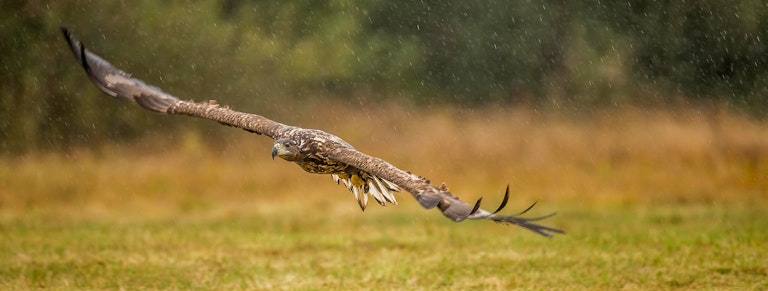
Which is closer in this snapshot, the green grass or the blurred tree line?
the green grass

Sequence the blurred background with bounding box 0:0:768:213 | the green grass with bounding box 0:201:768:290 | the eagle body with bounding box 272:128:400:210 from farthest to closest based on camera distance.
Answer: the blurred background with bounding box 0:0:768:213, the green grass with bounding box 0:201:768:290, the eagle body with bounding box 272:128:400:210

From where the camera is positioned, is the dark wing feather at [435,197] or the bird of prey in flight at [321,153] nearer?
the dark wing feather at [435,197]

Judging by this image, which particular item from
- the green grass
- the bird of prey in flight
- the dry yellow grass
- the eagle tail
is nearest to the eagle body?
the bird of prey in flight

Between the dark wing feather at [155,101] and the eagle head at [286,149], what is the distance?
26cm

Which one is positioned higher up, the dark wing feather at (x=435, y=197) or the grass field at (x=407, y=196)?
the grass field at (x=407, y=196)

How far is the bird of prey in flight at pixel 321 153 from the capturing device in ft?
21.9

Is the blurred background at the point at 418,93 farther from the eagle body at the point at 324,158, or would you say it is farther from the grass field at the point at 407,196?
the eagle body at the point at 324,158

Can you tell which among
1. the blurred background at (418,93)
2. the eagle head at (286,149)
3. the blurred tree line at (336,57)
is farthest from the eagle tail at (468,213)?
the blurred tree line at (336,57)

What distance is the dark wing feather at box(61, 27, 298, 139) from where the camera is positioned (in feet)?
27.1

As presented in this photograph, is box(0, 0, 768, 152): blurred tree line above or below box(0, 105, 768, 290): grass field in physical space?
above

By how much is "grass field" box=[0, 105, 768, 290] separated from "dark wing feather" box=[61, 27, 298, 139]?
2.73 metres

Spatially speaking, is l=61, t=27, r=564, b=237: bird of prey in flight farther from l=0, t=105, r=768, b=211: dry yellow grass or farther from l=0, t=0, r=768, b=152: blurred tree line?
l=0, t=0, r=768, b=152: blurred tree line

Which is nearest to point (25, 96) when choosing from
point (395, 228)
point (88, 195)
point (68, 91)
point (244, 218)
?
point (68, 91)

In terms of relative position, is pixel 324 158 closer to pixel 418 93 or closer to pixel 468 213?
pixel 468 213
